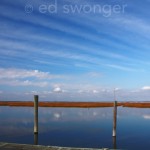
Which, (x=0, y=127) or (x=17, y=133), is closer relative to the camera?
(x=17, y=133)

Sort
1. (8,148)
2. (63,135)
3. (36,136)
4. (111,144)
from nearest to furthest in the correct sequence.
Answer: (8,148) < (111,144) < (36,136) < (63,135)

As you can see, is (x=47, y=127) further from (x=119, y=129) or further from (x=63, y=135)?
(x=119, y=129)

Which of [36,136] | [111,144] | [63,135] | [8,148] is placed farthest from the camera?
[63,135]

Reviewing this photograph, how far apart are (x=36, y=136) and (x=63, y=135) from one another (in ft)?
9.72

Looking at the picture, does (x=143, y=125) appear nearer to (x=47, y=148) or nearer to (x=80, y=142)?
(x=80, y=142)

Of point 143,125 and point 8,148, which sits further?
point 143,125

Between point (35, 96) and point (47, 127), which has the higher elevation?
point (35, 96)

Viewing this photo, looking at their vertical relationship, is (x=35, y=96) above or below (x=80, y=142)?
above

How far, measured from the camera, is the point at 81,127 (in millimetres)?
29547

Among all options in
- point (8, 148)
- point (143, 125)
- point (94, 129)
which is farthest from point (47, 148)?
point (143, 125)

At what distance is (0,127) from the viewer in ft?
96.9

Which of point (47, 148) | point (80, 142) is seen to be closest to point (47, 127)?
point (80, 142)

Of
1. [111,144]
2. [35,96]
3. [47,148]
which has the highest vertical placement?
[35,96]

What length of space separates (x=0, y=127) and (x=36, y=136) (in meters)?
8.33
